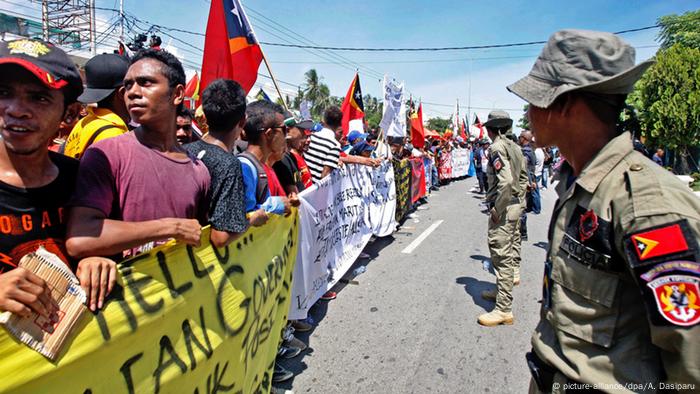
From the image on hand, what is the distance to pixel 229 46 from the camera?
4133 mm

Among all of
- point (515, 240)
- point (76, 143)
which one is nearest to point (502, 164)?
point (515, 240)

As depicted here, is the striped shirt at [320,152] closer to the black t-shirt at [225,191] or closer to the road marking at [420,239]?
the road marking at [420,239]

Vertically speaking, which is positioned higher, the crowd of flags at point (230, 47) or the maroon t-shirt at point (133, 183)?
the crowd of flags at point (230, 47)

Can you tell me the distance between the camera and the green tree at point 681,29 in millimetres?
19891

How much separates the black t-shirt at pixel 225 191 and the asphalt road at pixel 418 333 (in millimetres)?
1616

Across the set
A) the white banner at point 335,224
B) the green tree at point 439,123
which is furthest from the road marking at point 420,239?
the green tree at point 439,123

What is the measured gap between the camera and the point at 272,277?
262cm

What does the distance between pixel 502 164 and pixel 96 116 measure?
3711 mm

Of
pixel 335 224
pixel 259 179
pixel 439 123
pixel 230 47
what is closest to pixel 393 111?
pixel 335 224

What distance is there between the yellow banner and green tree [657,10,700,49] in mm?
25735

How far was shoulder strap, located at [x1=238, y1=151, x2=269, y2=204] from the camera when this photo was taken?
2686 mm

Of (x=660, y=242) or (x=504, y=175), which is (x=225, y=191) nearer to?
(x=660, y=242)

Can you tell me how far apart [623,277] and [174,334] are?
1.64 metres

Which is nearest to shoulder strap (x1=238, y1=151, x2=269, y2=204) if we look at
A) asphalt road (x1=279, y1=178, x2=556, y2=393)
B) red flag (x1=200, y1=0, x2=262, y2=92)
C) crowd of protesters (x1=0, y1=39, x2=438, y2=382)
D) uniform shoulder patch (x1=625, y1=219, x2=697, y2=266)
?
crowd of protesters (x1=0, y1=39, x2=438, y2=382)
